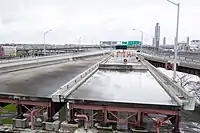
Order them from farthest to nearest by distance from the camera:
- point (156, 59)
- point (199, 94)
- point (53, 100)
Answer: point (156, 59) < point (199, 94) < point (53, 100)

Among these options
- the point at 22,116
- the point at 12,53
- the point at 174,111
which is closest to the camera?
the point at 174,111

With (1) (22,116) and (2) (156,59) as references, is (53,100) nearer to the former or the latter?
(1) (22,116)

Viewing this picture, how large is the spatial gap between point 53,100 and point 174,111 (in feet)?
18.7

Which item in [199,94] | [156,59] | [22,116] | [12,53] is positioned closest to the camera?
[22,116]

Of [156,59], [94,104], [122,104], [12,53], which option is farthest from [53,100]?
[12,53]

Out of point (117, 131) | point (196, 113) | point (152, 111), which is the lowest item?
point (196, 113)

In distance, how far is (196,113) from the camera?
27.5 meters

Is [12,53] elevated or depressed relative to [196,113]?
elevated

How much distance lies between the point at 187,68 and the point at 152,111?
97.4 ft

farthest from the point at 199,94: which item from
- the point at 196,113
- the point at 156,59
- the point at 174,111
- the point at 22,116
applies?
the point at 22,116

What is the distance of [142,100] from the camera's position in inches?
431

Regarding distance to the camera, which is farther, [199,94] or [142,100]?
[199,94]

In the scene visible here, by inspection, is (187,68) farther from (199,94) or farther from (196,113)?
(196,113)

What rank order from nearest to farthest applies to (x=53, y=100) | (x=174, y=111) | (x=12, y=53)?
(x=174, y=111)
(x=53, y=100)
(x=12, y=53)
